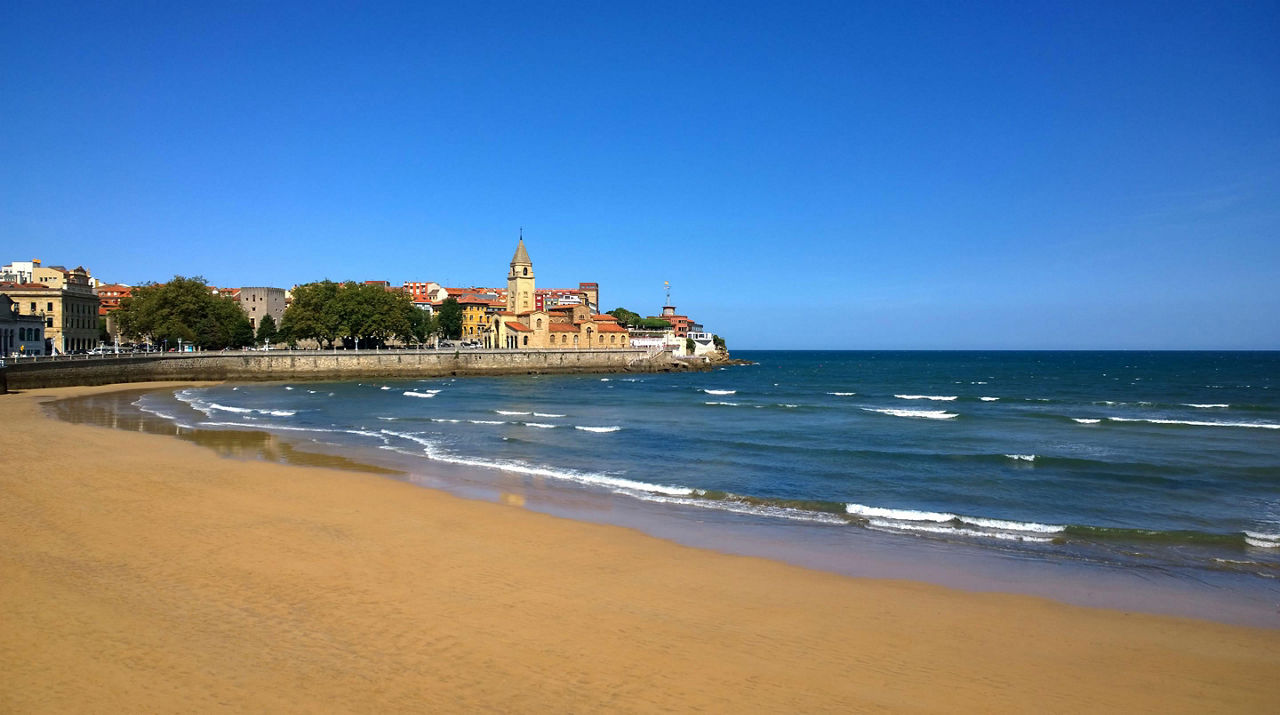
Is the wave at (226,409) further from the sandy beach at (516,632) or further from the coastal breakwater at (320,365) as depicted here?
the sandy beach at (516,632)

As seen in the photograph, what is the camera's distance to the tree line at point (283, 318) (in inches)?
3031

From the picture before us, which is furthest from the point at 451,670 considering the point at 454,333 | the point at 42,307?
the point at 454,333

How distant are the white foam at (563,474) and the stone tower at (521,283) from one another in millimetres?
80882

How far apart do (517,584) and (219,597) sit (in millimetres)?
3952

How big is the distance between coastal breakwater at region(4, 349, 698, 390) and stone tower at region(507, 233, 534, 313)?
15568 millimetres

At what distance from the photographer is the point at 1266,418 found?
1561 inches

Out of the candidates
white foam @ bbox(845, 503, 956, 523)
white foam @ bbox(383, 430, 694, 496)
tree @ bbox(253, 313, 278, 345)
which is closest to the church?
tree @ bbox(253, 313, 278, 345)

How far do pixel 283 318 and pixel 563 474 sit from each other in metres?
79.4

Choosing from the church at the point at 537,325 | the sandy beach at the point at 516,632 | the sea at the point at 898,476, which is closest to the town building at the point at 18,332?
the sea at the point at 898,476

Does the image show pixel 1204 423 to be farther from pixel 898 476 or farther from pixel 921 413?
pixel 898 476

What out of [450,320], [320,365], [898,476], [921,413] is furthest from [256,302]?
[898,476]

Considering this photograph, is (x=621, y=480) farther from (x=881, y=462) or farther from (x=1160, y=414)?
(x=1160, y=414)

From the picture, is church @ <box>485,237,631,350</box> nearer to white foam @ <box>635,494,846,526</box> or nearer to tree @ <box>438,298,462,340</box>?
tree @ <box>438,298,462,340</box>

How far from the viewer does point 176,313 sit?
76.9m
